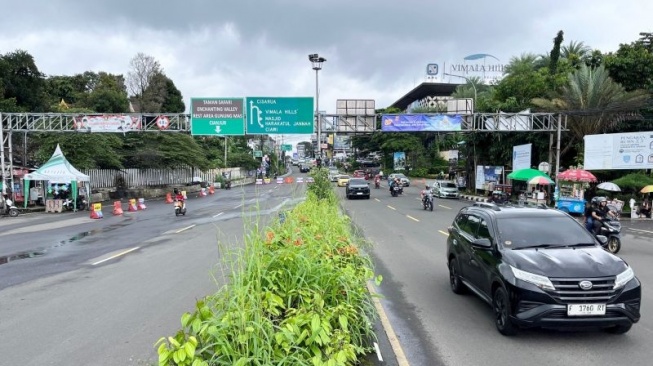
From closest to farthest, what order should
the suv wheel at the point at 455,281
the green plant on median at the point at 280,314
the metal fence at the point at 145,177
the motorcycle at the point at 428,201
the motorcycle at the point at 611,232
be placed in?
the green plant on median at the point at 280,314
the suv wheel at the point at 455,281
the motorcycle at the point at 611,232
the motorcycle at the point at 428,201
the metal fence at the point at 145,177

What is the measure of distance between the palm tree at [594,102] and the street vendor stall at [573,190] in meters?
4.59

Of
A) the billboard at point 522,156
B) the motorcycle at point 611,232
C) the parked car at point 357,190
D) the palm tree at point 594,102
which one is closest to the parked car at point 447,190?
the billboard at point 522,156

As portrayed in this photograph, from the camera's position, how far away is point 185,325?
9.98 feet

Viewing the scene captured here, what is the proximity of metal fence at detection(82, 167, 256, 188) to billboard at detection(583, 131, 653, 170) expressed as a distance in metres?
33.0

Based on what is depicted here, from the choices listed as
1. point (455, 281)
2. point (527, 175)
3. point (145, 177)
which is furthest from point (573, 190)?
point (145, 177)

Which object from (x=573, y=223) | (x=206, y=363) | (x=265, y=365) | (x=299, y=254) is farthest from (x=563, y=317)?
(x=206, y=363)

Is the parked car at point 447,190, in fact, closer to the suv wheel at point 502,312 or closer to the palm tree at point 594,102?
the palm tree at point 594,102

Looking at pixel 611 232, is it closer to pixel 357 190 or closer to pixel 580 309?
pixel 580 309

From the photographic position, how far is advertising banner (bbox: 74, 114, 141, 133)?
2875 cm

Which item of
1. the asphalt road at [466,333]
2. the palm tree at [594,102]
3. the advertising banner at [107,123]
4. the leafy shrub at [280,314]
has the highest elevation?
the palm tree at [594,102]

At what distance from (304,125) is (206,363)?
89.8 feet

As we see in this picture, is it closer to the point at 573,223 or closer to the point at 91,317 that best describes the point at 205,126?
the point at 91,317

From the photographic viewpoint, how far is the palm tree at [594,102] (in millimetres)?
26984

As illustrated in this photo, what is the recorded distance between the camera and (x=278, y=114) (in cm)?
2944
